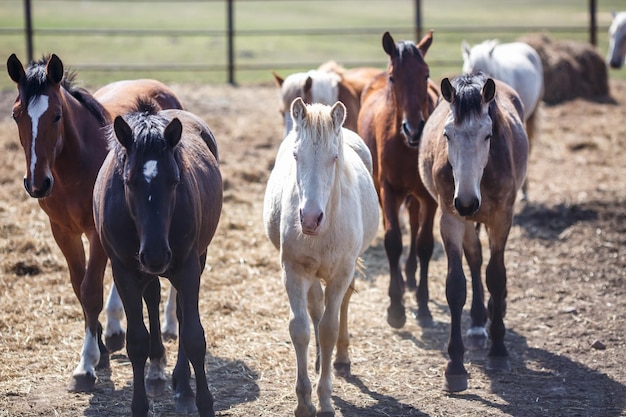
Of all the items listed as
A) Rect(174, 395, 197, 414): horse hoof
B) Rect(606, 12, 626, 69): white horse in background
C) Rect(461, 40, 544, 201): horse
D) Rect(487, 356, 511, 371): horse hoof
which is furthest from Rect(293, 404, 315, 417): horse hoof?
Rect(606, 12, 626, 69): white horse in background

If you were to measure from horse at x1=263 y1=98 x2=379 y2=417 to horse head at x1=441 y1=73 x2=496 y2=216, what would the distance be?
0.61 metres

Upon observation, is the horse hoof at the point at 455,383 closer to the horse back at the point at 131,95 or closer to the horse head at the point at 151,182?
the horse head at the point at 151,182

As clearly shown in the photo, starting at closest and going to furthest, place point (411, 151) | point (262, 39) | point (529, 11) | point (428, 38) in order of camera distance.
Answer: point (411, 151) → point (428, 38) → point (262, 39) → point (529, 11)

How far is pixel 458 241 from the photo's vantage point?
525 centimetres

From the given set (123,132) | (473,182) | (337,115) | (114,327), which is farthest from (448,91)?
(114,327)

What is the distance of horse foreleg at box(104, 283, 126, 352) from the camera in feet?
18.4

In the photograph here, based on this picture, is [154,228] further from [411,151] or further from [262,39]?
[262,39]

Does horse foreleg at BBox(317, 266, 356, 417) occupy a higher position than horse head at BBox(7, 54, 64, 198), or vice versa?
horse head at BBox(7, 54, 64, 198)

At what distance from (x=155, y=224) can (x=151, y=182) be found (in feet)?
Result: 0.68

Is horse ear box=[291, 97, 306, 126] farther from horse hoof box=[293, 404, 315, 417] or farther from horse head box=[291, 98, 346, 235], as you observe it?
horse hoof box=[293, 404, 315, 417]

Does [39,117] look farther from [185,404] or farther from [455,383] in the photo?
[455,383]

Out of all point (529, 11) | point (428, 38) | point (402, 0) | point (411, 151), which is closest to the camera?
point (411, 151)

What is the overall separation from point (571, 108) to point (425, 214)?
7917 millimetres

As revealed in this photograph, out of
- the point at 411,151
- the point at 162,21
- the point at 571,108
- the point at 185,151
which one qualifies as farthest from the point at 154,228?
the point at 162,21
